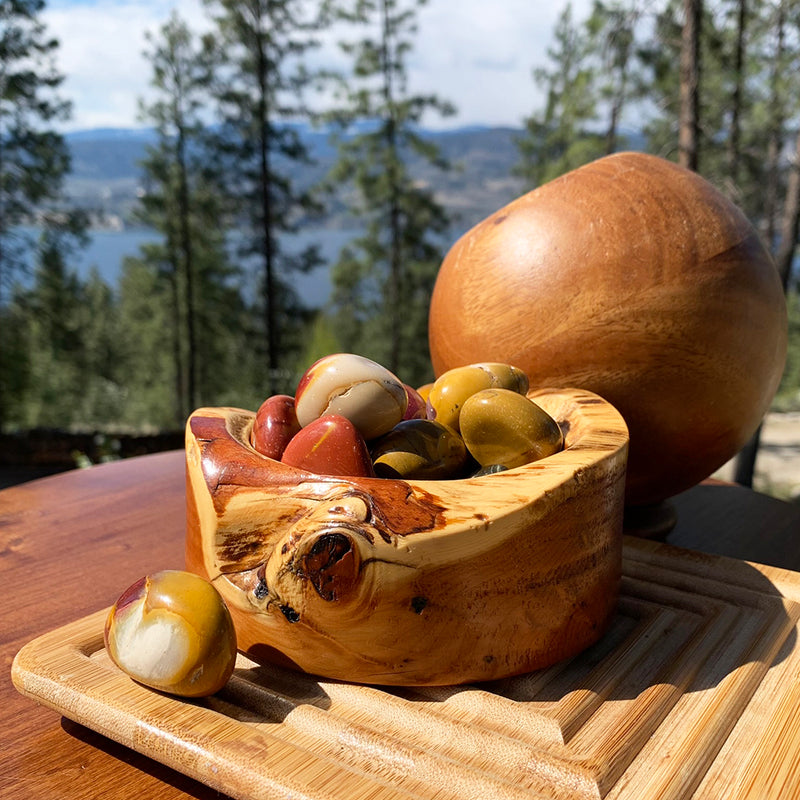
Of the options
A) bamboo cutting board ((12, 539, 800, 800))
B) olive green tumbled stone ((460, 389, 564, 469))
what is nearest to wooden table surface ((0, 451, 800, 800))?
bamboo cutting board ((12, 539, 800, 800))

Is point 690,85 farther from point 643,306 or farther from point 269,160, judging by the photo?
point 269,160

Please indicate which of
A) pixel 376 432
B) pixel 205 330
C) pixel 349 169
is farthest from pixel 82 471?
pixel 205 330

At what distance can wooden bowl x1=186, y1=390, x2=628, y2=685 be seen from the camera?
0.66m

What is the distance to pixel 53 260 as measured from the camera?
308 inches

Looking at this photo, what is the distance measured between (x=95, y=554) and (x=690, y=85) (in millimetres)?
3032

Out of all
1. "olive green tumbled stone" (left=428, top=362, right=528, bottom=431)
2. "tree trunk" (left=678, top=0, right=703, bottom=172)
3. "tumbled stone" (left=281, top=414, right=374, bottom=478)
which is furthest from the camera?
"tree trunk" (left=678, top=0, right=703, bottom=172)

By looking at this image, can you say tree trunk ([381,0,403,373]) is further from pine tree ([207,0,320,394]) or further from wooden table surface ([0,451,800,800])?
wooden table surface ([0,451,800,800])

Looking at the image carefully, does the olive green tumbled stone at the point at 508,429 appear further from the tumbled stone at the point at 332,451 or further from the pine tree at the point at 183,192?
the pine tree at the point at 183,192

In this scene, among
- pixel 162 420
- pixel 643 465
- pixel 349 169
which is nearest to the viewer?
pixel 643 465

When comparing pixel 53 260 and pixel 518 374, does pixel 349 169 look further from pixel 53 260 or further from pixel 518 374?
pixel 518 374

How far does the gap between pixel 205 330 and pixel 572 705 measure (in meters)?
10.9

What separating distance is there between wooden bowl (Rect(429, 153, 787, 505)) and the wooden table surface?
12.3 inches

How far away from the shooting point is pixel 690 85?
3.20 metres

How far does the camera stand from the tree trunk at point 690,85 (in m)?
3.13
